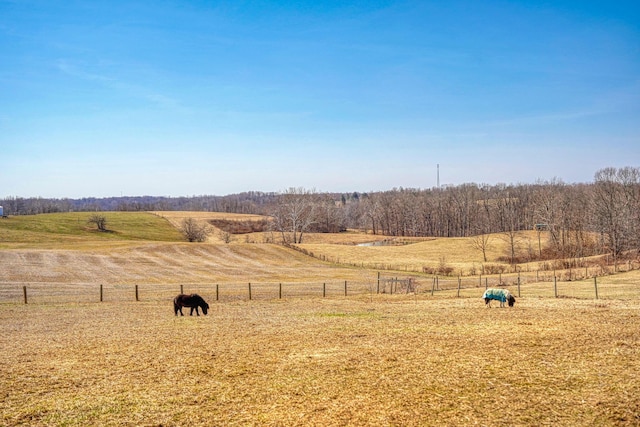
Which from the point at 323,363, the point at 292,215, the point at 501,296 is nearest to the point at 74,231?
the point at 292,215

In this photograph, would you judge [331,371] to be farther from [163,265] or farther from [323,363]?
[163,265]

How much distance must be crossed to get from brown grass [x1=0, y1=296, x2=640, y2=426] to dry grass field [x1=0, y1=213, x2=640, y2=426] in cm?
5

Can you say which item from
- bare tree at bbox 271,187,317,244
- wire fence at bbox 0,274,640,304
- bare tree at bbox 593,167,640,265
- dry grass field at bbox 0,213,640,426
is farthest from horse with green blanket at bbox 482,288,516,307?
bare tree at bbox 271,187,317,244

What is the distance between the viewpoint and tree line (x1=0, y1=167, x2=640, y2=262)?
8288 centimetres

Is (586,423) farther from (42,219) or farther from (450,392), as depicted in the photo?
(42,219)

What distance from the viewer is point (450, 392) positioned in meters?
12.3

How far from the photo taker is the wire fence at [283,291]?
3572cm

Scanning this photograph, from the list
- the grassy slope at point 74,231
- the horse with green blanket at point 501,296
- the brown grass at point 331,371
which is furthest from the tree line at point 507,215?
the brown grass at point 331,371

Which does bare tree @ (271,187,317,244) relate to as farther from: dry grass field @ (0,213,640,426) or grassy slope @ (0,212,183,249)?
dry grass field @ (0,213,640,426)

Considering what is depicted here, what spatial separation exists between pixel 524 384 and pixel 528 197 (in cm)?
14632

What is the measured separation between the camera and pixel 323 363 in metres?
15.1

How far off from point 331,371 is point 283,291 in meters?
28.9

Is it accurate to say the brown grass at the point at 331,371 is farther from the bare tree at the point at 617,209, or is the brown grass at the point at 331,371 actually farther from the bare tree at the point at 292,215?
the bare tree at the point at 292,215

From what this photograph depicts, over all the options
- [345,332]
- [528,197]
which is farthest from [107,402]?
[528,197]
